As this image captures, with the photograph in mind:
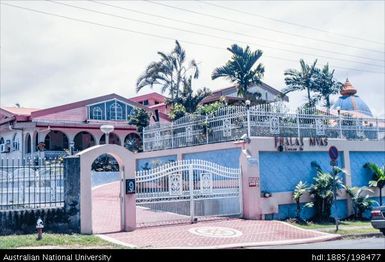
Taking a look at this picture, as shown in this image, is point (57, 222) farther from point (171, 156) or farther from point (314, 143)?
point (314, 143)

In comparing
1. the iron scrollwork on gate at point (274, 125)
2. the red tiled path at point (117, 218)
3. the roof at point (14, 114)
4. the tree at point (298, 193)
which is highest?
the roof at point (14, 114)

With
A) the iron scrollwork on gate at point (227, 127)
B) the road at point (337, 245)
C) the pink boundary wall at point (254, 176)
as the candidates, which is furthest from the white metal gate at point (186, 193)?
the road at point (337, 245)

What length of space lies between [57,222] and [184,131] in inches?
331

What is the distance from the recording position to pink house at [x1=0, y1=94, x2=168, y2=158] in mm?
29844

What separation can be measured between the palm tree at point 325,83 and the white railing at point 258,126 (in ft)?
35.0

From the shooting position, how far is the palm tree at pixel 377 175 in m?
19.0

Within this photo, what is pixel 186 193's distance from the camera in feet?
47.7

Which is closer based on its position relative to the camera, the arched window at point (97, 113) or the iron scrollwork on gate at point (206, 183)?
the iron scrollwork on gate at point (206, 183)

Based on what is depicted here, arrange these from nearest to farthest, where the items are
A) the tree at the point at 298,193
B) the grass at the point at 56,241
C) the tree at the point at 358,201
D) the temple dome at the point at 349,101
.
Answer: the grass at the point at 56,241, the tree at the point at 298,193, the tree at the point at 358,201, the temple dome at the point at 349,101

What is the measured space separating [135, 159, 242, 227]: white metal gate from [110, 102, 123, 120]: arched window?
1921 centimetres

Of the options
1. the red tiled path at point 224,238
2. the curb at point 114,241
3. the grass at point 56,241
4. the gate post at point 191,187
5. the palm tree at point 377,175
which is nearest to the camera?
the grass at point 56,241

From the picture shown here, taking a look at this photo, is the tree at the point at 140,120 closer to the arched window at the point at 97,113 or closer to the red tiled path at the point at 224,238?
the arched window at the point at 97,113

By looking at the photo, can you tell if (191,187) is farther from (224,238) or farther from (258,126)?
(258,126)

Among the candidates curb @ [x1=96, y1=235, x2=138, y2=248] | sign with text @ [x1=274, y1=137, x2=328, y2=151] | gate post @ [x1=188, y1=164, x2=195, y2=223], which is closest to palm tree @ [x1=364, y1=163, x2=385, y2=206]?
sign with text @ [x1=274, y1=137, x2=328, y2=151]
